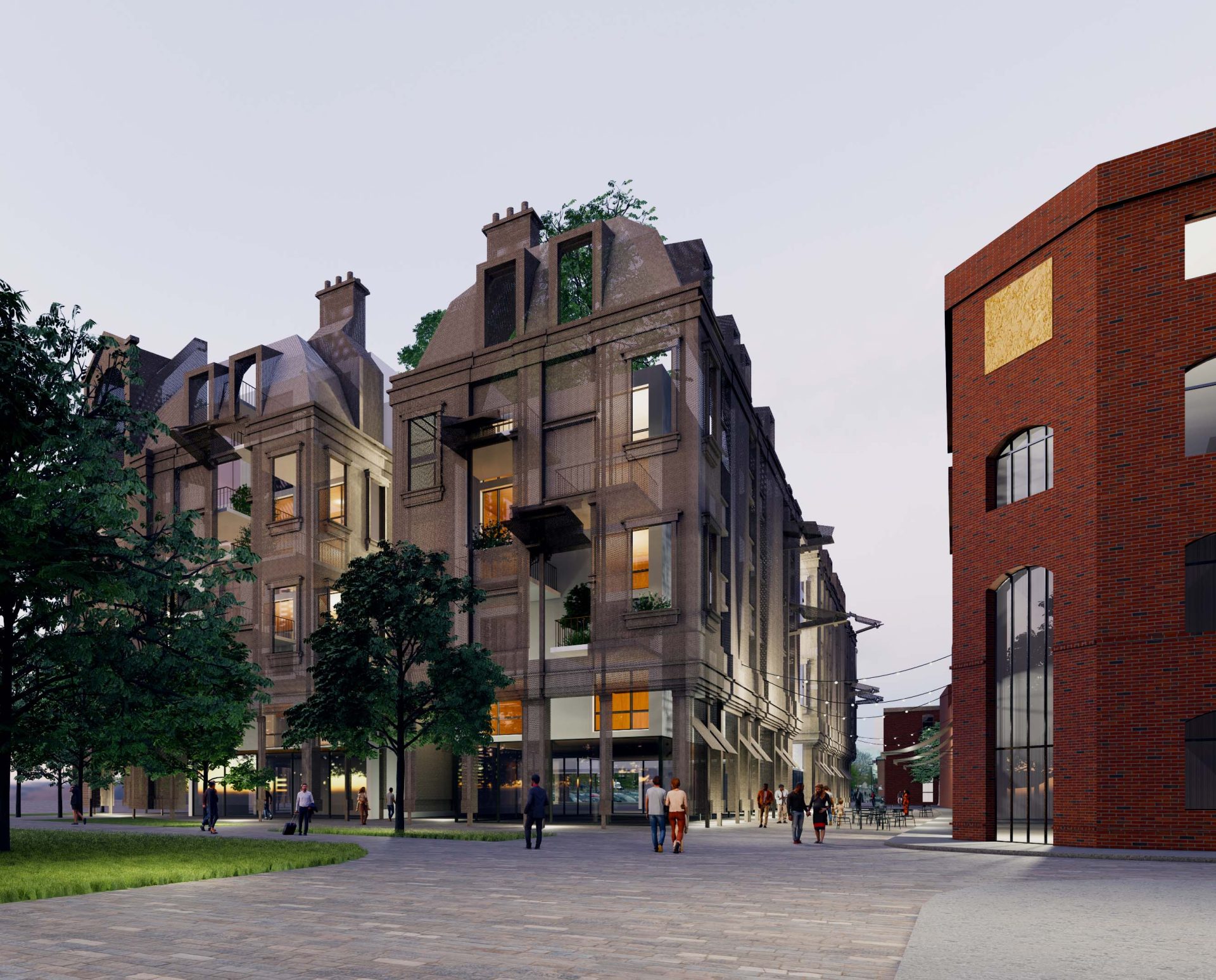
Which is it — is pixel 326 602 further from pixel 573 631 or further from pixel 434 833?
pixel 434 833

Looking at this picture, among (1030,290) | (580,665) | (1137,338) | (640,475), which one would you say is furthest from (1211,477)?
(580,665)

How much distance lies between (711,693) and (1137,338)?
21.0 metres

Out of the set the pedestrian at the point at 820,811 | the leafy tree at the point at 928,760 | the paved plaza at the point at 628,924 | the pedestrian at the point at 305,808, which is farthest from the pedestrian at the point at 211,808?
the leafy tree at the point at 928,760

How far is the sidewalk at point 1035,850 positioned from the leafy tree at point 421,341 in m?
34.0

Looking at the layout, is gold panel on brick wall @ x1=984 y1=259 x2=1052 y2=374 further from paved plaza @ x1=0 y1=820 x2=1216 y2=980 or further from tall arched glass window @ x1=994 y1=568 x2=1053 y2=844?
paved plaza @ x1=0 y1=820 x2=1216 y2=980

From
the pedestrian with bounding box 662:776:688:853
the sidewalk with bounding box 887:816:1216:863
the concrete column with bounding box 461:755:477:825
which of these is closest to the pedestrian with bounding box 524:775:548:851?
the pedestrian with bounding box 662:776:688:853

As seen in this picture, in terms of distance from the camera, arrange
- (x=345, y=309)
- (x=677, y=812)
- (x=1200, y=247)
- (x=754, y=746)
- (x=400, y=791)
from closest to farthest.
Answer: (x=677, y=812), (x=1200, y=247), (x=400, y=791), (x=754, y=746), (x=345, y=309)

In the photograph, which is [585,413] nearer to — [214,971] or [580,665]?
[580,665]

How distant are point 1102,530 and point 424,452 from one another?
95.8ft

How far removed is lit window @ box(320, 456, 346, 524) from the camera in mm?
51219

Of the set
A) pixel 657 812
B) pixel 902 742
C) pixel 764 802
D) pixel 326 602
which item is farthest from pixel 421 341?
pixel 902 742

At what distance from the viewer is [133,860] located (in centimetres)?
1889

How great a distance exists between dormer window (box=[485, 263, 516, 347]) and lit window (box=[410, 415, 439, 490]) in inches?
174

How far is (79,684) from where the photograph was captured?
22125mm
